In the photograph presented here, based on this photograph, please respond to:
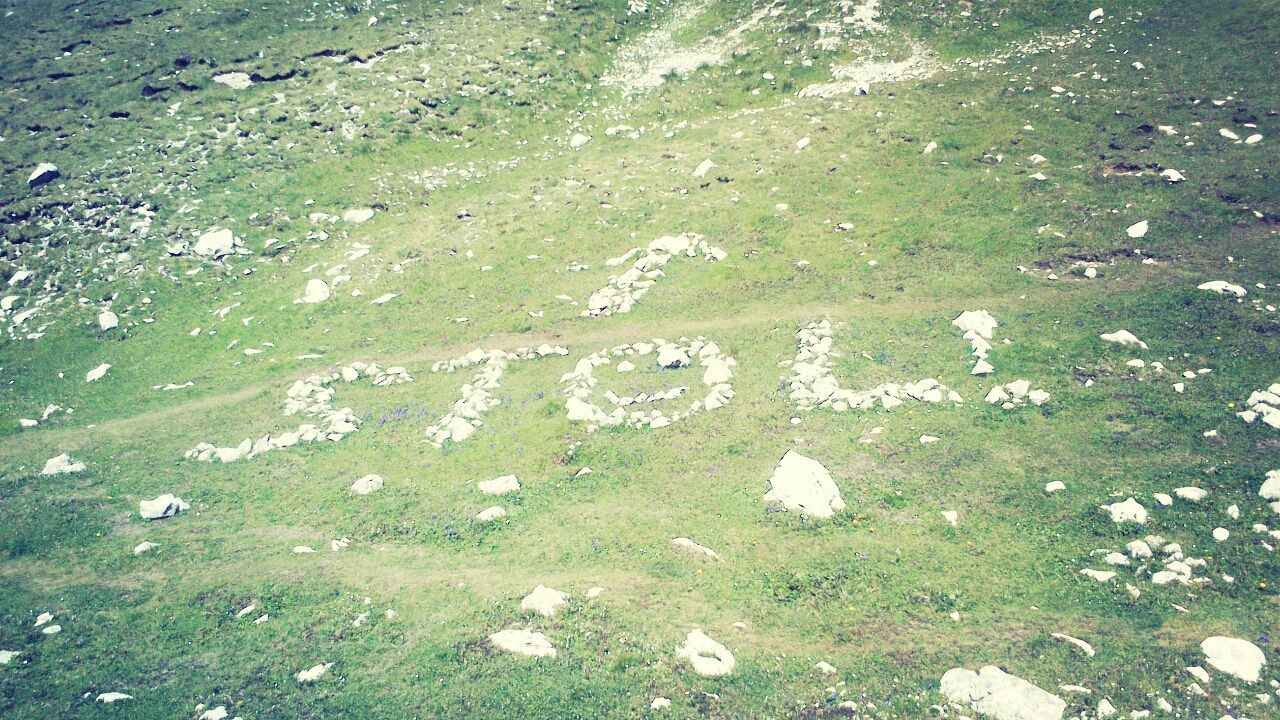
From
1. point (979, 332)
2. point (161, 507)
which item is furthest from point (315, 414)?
point (979, 332)

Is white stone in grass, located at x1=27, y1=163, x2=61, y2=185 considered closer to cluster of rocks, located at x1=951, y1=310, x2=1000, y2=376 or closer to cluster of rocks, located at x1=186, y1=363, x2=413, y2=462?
cluster of rocks, located at x1=186, y1=363, x2=413, y2=462

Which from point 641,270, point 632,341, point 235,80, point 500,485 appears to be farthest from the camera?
point 235,80

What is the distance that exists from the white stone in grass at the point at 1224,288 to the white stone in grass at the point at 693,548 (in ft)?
76.1

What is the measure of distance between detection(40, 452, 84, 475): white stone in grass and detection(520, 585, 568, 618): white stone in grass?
2242 cm

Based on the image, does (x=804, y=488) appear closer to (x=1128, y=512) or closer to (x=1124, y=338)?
(x=1128, y=512)

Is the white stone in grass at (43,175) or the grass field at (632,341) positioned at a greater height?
the white stone in grass at (43,175)

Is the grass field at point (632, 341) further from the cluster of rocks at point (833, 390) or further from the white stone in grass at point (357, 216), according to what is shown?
the white stone in grass at point (357, 216)

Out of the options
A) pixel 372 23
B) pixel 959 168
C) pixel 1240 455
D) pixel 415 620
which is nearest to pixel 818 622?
pixel 415 620

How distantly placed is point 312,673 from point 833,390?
63.7 feet

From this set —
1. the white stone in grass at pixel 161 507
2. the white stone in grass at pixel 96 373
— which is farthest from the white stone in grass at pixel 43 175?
the white stone in grass at pixel 161 507

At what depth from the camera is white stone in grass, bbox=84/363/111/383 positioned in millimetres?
34375

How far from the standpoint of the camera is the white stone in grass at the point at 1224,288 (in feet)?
84.7

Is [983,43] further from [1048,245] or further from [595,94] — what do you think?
[595,94]

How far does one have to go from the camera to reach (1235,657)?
1429 cm
